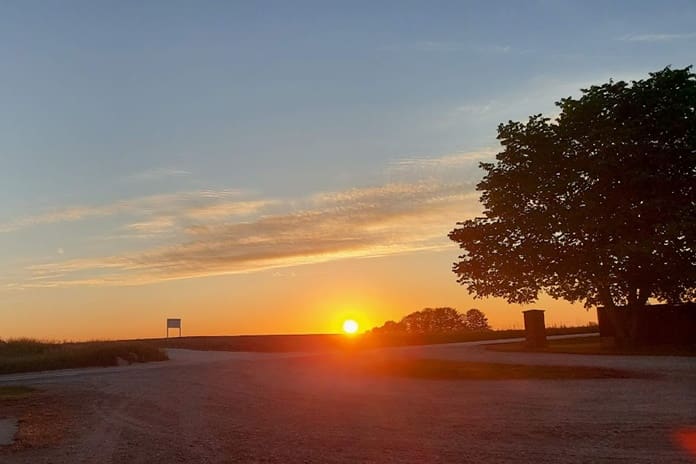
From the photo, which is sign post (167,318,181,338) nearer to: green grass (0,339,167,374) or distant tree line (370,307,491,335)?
green grass (0,339,167,374)

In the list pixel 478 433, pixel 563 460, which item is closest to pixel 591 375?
pixel 478 433

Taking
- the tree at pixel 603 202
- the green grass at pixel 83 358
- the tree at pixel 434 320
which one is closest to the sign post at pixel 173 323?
the green grass at pixel 83 358

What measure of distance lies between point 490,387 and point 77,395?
11.4 m

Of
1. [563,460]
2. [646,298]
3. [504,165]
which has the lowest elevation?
[563,460]

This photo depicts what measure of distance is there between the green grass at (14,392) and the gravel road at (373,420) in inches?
26.5

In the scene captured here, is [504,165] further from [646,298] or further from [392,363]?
[392,363]

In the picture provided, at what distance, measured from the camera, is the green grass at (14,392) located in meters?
19.4

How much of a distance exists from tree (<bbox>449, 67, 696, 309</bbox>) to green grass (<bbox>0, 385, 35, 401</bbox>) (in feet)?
73.5

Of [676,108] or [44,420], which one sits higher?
[676,108]

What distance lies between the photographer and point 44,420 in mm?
14430

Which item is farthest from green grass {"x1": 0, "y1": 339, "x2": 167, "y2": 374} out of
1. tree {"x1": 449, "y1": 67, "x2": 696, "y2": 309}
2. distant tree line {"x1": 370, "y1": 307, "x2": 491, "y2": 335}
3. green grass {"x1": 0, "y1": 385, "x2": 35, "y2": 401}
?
distant tree line {"x1": 370, "y1": 307, "x2": 491, "y2": 335}

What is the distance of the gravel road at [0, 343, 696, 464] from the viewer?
→ 9.68 m

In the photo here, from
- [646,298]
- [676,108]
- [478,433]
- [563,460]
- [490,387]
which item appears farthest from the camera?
[646,298]

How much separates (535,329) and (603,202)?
844 centimetres
